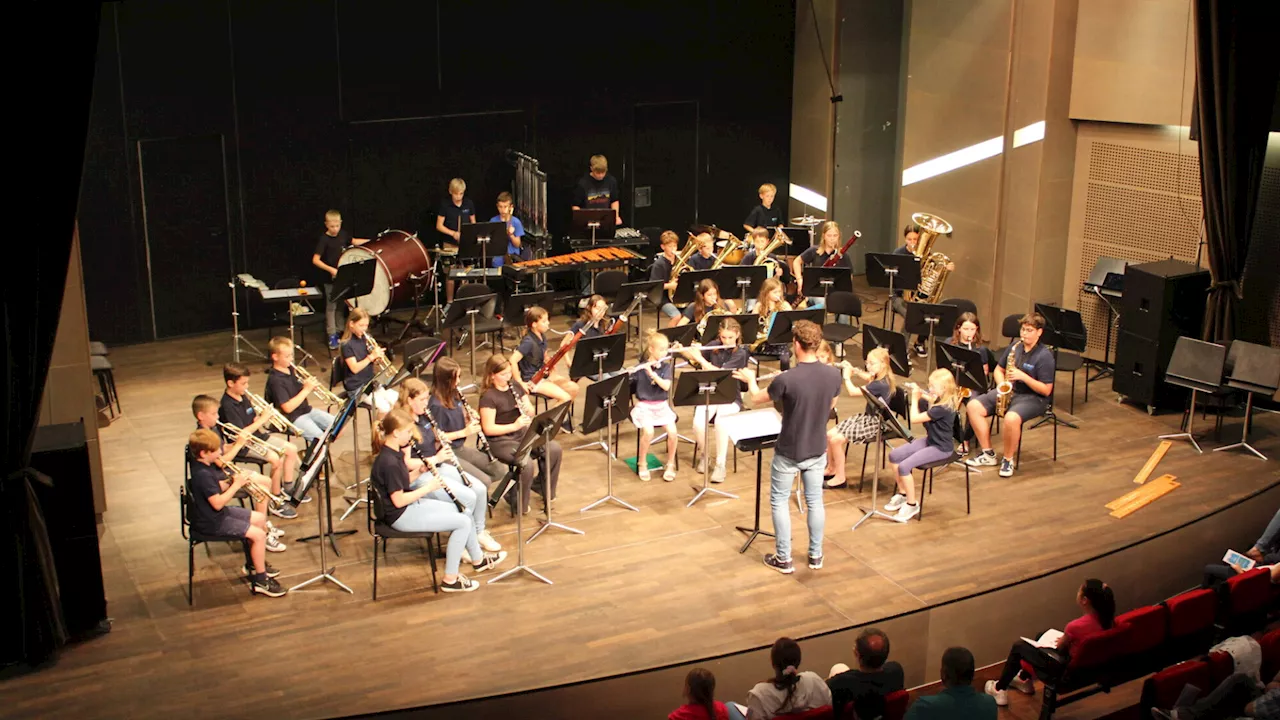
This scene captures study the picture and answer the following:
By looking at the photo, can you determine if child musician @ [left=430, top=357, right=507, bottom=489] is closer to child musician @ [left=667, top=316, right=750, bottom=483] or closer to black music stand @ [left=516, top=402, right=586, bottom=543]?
black music stand @ [left=516, top=402, right=586, bottom=543]

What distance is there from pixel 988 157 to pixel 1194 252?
2.22 metres

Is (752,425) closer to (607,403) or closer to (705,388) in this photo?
(705,388)

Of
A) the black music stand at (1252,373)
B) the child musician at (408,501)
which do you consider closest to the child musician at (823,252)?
the black music stand at (1252,373)

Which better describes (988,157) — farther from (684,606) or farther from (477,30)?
(684,606)

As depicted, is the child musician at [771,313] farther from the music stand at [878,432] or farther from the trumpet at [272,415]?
the trumpet at [272,415]

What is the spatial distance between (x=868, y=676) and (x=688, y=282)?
5842 millimetres

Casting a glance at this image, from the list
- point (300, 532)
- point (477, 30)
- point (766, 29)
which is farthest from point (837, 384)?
point (766, 29)

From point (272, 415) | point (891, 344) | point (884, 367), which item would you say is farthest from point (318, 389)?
point (891, 344)

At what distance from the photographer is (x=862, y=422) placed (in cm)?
959

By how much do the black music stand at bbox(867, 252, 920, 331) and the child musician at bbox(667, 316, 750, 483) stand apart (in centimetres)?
238

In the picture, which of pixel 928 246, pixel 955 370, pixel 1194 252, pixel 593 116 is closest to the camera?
pixel 955 370

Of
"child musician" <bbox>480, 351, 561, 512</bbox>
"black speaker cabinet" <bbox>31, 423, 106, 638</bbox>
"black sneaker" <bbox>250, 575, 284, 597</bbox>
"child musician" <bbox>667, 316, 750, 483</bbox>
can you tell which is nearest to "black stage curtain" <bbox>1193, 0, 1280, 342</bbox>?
"child musician" <bbox>667, 316, 750, 483</bbox>

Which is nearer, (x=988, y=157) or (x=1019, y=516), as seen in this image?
(x=1019, y=516)

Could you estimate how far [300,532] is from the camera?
356 inches
